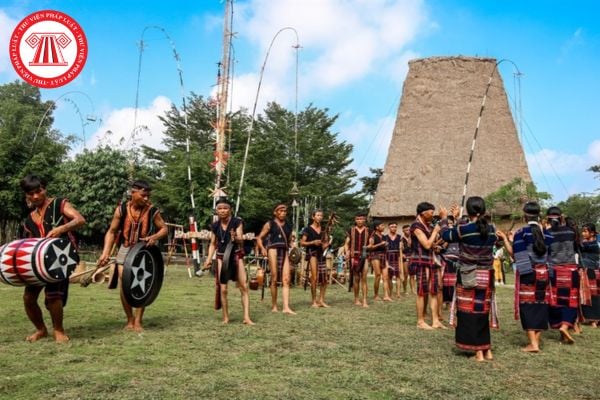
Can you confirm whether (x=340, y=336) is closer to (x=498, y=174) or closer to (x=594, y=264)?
(x=594, y=264)

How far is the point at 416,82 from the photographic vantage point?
1590 inches

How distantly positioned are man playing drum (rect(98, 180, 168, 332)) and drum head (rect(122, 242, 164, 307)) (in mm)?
160

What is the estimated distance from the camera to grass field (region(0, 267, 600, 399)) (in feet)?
14.5

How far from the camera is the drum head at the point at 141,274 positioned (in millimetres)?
6742

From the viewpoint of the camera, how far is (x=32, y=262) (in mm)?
5938

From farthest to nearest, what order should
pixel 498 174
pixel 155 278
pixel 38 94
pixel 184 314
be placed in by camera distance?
pixel 38 94 < pixel 498 174 < pixel 184 314 < pixel 155 278

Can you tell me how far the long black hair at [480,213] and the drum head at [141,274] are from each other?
408 cm

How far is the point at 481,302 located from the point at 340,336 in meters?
1.88

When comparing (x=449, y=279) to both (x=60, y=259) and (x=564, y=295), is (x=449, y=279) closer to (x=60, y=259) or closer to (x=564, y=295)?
(x=564, y=295)

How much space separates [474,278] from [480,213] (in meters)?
0.75

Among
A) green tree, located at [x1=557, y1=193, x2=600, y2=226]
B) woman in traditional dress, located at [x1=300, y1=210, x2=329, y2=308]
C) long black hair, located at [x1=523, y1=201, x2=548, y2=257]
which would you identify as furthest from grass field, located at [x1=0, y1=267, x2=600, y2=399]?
green tree, located at [x1=557, y1=193, x2=600, y2=226]

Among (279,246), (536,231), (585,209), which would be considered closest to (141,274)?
(279,246)

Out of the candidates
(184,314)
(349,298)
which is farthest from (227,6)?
(184,314)

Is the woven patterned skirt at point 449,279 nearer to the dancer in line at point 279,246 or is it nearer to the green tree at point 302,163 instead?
the dancer in line at point 279,246
